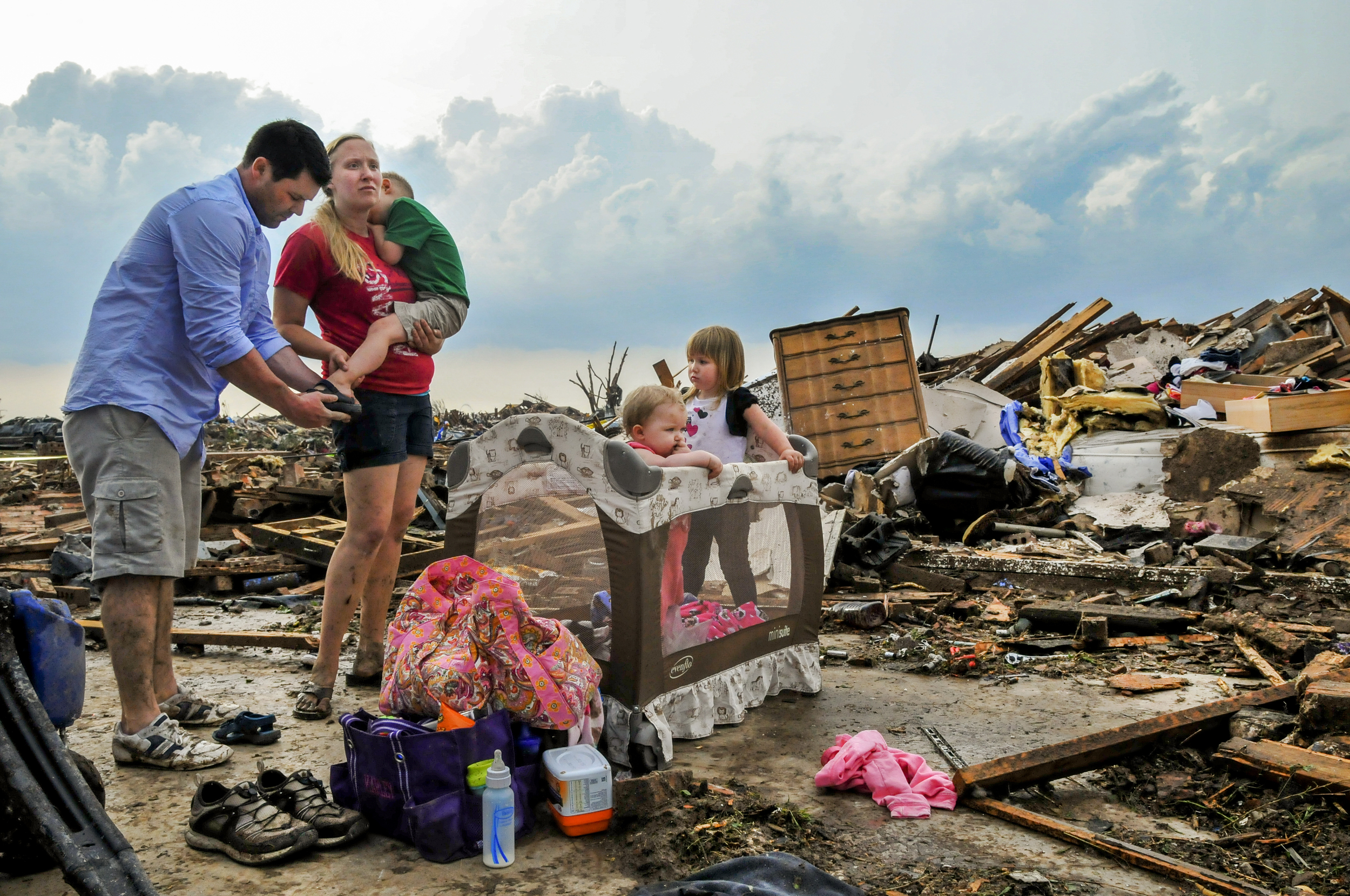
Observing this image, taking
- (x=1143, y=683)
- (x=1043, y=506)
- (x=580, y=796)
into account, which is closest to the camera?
(x=580, y=796)

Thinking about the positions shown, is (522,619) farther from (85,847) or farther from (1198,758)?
(1198,758)

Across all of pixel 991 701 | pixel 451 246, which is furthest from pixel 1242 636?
pixel 451 246

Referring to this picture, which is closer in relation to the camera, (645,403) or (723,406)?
(645,403)

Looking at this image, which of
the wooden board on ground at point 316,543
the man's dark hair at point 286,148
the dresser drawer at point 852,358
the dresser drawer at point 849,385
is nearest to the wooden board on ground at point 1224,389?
the dresser drawer at point 849,385

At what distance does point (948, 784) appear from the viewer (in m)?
2.67

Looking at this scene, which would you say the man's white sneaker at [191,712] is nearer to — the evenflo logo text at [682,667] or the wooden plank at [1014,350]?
the evenflo logo text at [682,667]

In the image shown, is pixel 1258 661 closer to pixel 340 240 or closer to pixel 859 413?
pixel 340 240

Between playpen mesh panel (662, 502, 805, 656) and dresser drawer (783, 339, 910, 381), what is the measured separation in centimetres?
657

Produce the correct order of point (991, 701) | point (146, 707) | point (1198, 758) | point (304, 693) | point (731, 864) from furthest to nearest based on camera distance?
point (991, 701) → point (304, 693) → point (1198, 758) → point (146, 707) → point (731, 864)

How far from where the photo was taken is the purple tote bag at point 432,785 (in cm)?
226

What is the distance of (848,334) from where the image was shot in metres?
10.2

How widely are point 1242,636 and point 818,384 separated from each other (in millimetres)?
6081

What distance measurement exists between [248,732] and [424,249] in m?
1.96

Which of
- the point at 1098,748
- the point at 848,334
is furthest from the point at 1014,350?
the point at 1098,748
